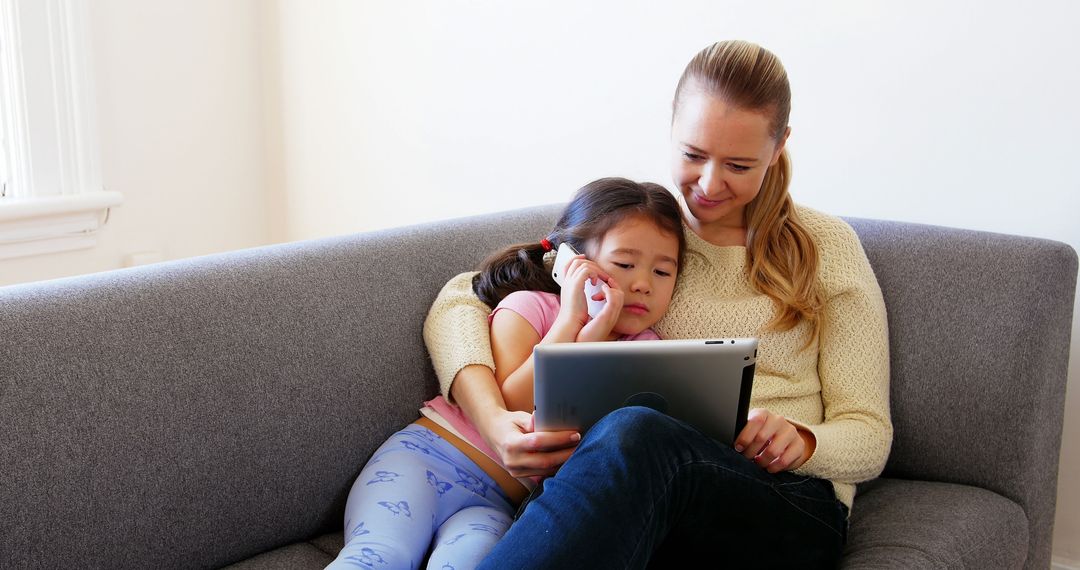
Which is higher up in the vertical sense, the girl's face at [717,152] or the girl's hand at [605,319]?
the girl's face at [717,152]

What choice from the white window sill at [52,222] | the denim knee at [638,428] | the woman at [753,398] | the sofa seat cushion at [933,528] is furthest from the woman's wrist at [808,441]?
the white window sill at [52,222]

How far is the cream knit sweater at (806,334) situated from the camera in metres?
1.60

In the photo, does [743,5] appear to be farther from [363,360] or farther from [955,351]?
[363,360]

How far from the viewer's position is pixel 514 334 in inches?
64.8

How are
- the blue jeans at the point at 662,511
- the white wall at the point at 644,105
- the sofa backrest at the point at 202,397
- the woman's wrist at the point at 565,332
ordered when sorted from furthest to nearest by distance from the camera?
the white wall at the point at 644,105, the woman's wrist at the point at 565,332, the sofa backrest at the point at 202,397, the blue jeans at the point at 662,511

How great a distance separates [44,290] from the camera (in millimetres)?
1407

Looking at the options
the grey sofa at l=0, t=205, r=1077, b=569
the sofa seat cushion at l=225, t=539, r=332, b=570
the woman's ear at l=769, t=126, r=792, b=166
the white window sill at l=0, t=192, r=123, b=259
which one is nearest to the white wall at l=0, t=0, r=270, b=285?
the white window sill at l=0, t=192, r=123, b=259

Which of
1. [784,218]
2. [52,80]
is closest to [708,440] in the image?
[784,218]

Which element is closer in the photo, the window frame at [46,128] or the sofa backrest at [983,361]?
the sofa backrest at [983,361]

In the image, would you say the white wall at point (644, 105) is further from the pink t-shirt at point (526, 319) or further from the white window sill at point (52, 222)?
the pink t-shirt at point (526, 319)

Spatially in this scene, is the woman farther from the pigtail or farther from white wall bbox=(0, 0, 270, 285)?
white wall bbox=(0, 0, 270, 285)

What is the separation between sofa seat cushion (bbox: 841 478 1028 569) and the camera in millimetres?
1468

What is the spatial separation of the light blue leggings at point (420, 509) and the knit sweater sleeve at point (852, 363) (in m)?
0.49

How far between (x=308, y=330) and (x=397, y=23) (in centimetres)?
141
